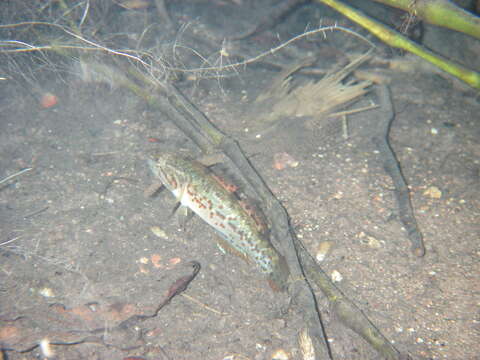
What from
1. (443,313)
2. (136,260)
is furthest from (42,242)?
(443,313)

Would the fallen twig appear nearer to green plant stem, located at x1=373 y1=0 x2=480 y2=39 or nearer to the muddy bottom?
the muddy bottom

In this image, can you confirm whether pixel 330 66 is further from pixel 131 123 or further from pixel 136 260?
pixel 136 260

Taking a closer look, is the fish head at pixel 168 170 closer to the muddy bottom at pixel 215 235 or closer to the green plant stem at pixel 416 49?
the muddy bottom at pixel 215 235

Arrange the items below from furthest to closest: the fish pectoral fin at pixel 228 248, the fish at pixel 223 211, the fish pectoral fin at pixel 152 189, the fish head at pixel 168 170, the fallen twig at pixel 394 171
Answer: the fish pectoral fin at pixel 152 189 → the fish head at pixel 168 170 → the fallen twig at pixel 394 171 → the fish pectoral fin at pixel 228 248 → the fish at pixel 223 211

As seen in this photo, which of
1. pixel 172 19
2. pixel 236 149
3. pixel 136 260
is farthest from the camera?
pixel 172 19

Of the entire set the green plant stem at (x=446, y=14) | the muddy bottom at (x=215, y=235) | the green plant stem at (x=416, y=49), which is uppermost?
the green plant stem at (x=446, y=14)

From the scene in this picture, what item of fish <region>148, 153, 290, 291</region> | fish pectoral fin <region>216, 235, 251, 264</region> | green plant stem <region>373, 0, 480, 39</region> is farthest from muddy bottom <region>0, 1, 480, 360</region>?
green plant stem <region>373, 0, 480, 39</region>

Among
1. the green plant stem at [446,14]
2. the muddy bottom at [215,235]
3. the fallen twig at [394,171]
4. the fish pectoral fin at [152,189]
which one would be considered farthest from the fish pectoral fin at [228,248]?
the green plant stem at [446,14]
